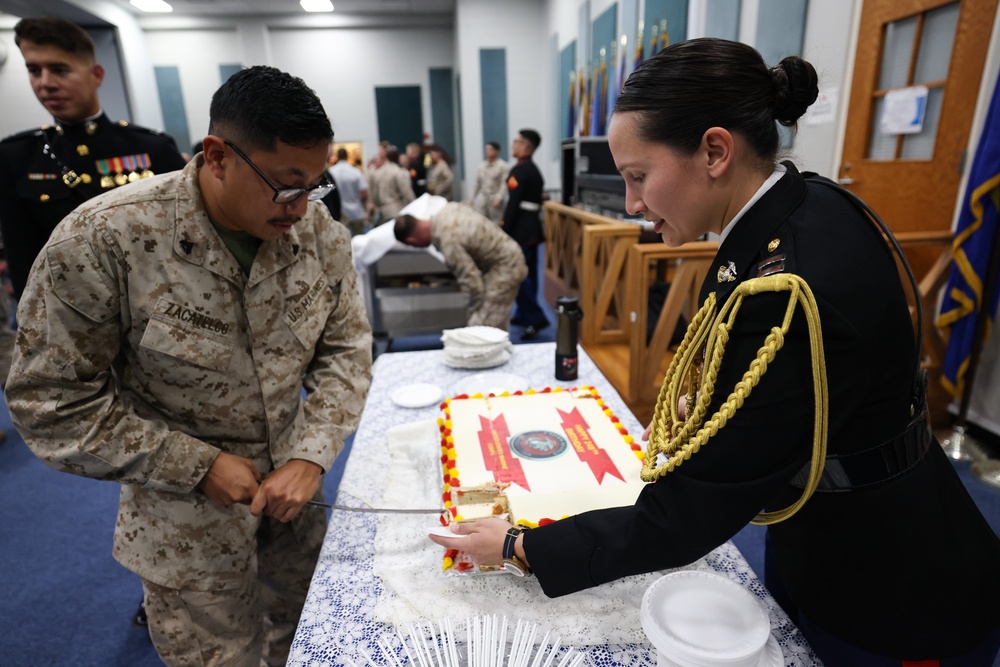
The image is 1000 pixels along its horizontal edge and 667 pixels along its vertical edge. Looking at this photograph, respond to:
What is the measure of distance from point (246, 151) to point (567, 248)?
155 inches

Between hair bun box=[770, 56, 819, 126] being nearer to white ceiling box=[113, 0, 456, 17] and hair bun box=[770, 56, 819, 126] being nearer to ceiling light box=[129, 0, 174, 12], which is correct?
white ceiling box=[113, 0, 456, 17]

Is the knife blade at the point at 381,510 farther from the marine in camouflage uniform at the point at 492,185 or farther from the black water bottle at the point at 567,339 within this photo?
the marine in camouflage uniform at the point at 492,185

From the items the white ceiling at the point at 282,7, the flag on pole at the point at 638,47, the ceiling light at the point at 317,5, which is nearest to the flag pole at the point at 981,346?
the flag on pole at the point at 638,47

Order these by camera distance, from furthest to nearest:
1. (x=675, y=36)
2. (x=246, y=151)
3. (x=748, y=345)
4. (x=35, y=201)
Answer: (x=675, y=36)
(x=35, y=201)
(x=246, y=151)
(x=748, y=345)

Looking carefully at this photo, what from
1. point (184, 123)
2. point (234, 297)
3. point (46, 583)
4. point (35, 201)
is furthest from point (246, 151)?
point (184, 123)

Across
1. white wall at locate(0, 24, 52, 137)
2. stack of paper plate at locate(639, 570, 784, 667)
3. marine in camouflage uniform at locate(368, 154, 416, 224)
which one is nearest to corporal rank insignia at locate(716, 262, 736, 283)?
stack of paper plate at locate(639, 570, 784, 667)

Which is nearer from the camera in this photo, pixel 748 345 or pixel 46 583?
pixel 748 345

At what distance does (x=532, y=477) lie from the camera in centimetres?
112

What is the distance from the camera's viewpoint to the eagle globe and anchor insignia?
1197mm

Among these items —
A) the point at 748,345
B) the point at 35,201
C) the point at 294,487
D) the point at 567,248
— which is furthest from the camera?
the point at 567,248

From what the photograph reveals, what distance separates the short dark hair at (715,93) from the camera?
0.69 meters

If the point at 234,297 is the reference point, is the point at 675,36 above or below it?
above

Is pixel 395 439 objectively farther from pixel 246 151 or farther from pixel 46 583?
pixel 46 583

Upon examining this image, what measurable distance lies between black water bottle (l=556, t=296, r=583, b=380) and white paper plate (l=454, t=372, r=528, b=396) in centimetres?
12
